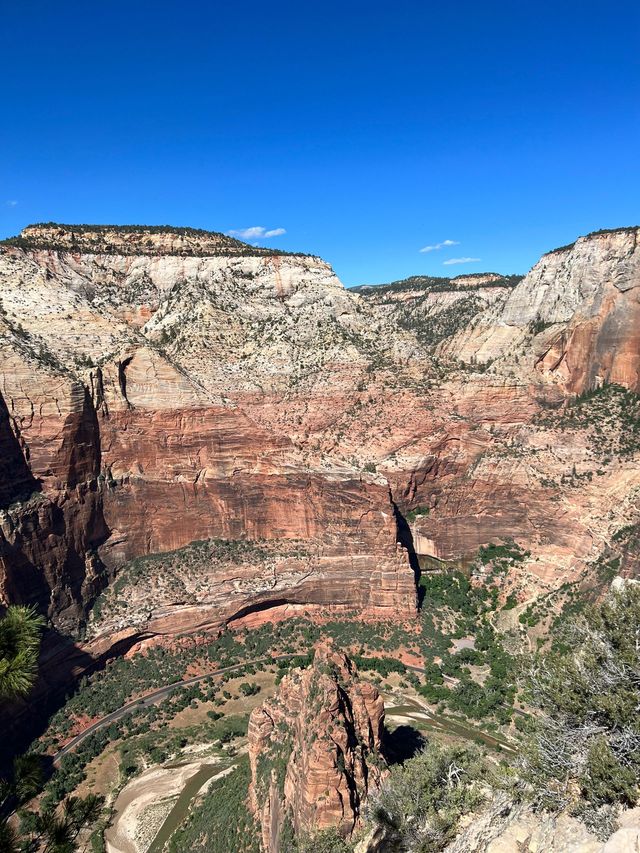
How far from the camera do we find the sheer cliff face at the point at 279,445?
1902 inches

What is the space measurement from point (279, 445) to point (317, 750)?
34.6 metres

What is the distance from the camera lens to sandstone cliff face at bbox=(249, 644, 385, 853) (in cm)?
2258

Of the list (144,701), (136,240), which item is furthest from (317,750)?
(136,240)

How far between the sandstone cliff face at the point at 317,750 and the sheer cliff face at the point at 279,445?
72.7 feet

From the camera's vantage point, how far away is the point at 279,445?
55.0m

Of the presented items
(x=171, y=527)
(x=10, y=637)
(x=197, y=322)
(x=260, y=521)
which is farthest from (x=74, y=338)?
(x=10, y=637)

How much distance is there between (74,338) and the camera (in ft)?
179

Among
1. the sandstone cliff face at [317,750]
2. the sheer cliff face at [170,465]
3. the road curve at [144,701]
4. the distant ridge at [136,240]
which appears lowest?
the road curve at [144,701]

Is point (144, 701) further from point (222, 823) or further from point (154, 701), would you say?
point (222, 823)

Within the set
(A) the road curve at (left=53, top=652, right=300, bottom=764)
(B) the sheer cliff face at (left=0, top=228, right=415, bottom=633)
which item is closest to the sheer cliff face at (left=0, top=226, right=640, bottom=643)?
(B) the sheer cliff face at (left=0, top=228, right=415, bottom=633)

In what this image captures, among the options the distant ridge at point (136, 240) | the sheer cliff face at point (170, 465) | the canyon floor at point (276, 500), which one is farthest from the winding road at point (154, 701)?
the distant ridge at point (136, 240)

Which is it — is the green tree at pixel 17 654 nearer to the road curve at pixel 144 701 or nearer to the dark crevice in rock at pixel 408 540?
the road curve at pixel 144 701

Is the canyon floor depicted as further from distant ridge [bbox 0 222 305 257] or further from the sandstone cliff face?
the sandstone cliff face

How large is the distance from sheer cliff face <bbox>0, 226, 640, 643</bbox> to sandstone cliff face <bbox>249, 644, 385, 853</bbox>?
22.2 meters
